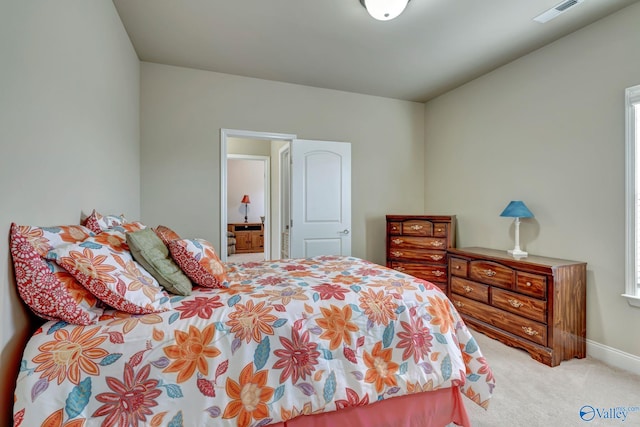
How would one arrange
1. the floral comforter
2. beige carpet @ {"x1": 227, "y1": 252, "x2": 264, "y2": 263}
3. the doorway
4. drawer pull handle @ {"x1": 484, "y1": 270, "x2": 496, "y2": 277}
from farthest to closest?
beige carpet @ {"x1": 227, "y1": 252, "x2": 264, "y2": 263}, the doorway, drawer pull handle @ {"x1": 484, "y1": 270, "x2": 496, "y2": 277}, the floral comforter

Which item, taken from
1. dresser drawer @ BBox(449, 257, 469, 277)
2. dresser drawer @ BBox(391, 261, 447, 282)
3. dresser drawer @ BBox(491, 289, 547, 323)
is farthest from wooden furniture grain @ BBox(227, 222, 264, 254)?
dresser drawer @ BBox(491, 289, 547, 323)

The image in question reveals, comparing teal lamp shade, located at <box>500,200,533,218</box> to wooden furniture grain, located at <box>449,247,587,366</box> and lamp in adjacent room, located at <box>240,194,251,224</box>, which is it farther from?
lamp in adjacent room, located at <box>240,194,251,224</box>

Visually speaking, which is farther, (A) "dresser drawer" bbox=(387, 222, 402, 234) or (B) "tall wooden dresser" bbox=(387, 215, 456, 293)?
(A) "dresser drawer" bbox=(387, 222, 402, 234)

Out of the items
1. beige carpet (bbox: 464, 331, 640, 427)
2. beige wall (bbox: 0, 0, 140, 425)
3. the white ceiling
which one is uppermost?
the white ceiling

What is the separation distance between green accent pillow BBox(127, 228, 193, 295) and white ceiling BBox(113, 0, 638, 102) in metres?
1.86

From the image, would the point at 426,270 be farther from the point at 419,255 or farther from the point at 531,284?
the point at 531,284

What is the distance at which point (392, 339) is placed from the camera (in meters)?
1.56

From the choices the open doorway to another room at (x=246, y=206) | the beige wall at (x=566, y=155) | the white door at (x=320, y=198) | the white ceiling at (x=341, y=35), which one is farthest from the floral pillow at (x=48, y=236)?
the open doorway to another room at (x=246, y=206)

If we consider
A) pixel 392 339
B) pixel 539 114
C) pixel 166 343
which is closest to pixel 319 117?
pixel 539 114

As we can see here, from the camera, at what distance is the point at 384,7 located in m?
2.12

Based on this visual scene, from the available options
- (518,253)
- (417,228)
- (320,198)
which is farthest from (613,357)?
(320,198)

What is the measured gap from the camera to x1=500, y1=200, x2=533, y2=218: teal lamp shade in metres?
2.86

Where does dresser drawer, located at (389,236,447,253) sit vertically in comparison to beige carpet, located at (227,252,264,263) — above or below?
above
